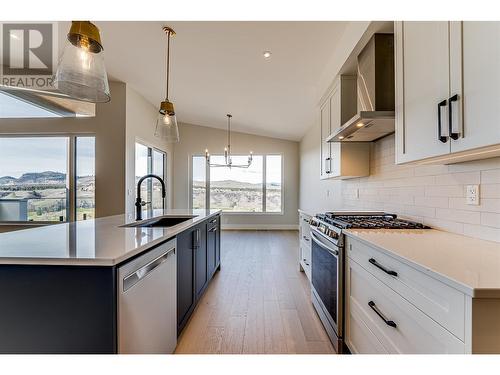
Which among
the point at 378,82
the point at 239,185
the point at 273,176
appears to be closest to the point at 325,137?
the point at 378,82

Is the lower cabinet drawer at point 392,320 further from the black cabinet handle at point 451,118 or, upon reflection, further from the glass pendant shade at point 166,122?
the glass pendant shade at point 166,122

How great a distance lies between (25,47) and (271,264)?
190 inches

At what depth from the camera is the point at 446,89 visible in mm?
1166

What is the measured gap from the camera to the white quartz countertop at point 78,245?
1.07 metres

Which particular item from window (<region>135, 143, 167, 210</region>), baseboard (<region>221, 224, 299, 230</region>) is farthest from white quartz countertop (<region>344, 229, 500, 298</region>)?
baseboard (<region>221, 224, 299, 230</region>)

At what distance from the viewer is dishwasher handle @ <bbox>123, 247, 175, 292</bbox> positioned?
1.16 metres

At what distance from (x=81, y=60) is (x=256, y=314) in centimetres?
242

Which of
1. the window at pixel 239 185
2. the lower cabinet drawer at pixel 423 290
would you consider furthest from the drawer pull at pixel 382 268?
the window at pixel 239 185

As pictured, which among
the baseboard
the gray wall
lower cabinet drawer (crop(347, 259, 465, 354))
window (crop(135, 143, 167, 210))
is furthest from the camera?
the baseboard

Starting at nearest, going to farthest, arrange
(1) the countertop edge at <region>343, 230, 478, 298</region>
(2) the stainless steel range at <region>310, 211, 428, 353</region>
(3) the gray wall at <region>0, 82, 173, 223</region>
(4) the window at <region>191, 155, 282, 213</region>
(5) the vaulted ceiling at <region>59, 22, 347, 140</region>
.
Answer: (1) the countertop edge at <region>343, 230, 478, 298</region>, (2) the stainless steel range at <region>310, 211, 428, 353</region>, (5) the vaulted ceiling at <region>59, 22, 347, 140</region>, (3) the gray wall at <region>0, 82, 173, 223</region>, (4) the window at <region>191, 155, 282, 213</region>

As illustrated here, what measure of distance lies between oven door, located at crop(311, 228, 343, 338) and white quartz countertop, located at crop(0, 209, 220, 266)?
3.91 feet

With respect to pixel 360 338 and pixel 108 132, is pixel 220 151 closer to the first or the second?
pixel 108 132

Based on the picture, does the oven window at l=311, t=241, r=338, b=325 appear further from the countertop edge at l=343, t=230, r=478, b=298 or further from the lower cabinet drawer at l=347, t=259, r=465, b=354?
the countertop edge at l=343, t=230, r=478, b=298

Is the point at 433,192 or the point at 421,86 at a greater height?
the point at 421,86
